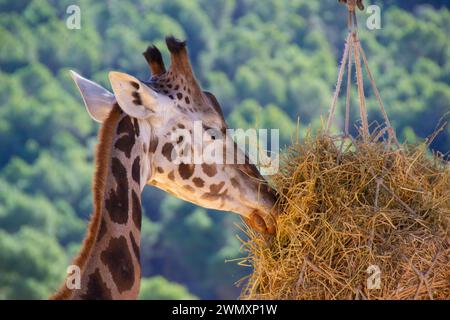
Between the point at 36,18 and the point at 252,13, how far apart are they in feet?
7.75

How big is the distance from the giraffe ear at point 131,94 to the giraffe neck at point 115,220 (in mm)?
42

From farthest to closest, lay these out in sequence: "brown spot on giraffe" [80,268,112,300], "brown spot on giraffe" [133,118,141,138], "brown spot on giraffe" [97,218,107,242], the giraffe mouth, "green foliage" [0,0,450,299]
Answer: "green foliage" [0,0,450,299], the giraffe mouth, "brown spot on giraffe" [133,118,141,138], "brown spot on giraffe" [97,218,107,242], "brown spot on giraffe" [80,268,112,300]

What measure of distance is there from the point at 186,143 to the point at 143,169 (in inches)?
7.4

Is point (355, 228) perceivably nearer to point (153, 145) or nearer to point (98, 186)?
point (153, 145)

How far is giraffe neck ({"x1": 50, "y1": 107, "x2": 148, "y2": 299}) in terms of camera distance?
6.48 ft

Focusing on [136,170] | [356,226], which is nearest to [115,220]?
[136,170]

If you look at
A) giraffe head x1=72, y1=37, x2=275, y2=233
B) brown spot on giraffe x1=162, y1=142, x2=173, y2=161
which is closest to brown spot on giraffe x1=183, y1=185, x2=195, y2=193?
giraffe head x1=72, y1=37, x2=275, y2=233

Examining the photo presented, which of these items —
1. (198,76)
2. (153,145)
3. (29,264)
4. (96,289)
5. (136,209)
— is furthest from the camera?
(198,76)

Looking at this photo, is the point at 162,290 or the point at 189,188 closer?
the point at 189,188

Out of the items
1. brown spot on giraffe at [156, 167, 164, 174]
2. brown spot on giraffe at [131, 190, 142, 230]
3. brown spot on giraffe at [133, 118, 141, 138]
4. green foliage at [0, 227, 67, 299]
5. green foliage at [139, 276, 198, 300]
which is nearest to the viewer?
brown spot on giraffe at [131, 190, 142, 230]

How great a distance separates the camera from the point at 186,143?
7.90 ft

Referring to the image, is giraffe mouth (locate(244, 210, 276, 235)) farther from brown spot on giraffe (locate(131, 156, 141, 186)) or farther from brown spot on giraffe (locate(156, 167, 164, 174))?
brown spot on giraffe (locate(131, 156, 141, 186))

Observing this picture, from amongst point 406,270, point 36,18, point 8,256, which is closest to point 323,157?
point 406,270
